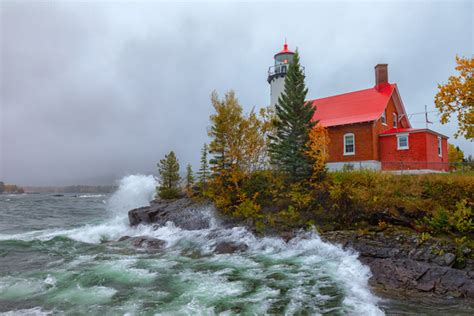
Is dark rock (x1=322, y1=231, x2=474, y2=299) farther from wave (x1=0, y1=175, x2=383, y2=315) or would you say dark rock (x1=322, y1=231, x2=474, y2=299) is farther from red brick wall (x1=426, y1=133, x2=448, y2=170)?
red brick wall (x1=426, y1=133, x2=448, y2=170)

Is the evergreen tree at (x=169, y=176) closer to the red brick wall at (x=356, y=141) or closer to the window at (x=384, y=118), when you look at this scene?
the red brick wall at (x=356, y=141)

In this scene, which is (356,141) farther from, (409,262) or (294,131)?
(409,262)

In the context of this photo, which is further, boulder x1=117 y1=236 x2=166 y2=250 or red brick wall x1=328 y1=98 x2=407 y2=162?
red brick wall x1=328 y1=98 x2=407 y2=162

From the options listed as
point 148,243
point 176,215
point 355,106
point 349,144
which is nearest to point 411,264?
point 148,243

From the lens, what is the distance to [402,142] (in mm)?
24547

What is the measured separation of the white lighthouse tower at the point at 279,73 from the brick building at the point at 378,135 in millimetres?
6208

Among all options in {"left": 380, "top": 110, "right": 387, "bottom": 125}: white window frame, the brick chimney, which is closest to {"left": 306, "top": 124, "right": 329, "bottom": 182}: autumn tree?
{"left": 380, "top": 110, "right": 387, "bottom": 125}: white window frame

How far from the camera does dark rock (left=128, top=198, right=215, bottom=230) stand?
1942cm

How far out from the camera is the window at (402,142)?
24359mm

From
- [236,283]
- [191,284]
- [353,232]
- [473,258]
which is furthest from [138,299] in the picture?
[473,258]

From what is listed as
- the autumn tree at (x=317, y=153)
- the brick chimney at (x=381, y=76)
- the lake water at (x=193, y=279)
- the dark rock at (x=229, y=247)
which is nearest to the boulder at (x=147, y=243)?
the lake water at (x=193, y=279)

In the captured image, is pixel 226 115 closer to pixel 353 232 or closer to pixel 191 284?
pixel 353 232

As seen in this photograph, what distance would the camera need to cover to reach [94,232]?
20.8 meters

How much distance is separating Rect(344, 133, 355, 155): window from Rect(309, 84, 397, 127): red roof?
125 centimetres
